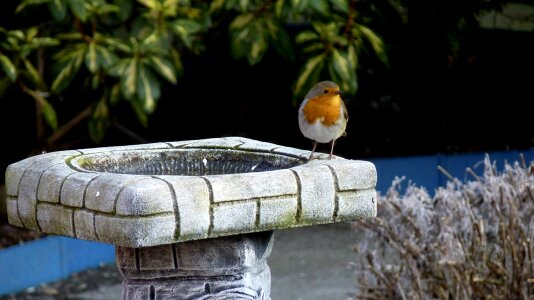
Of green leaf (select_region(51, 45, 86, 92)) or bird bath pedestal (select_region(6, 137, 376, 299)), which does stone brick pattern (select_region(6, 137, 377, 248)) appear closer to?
bird bath pedestal (select_region(6, 137, 376, 299))

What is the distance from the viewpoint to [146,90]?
15.8ft

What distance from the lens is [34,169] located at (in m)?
2.78

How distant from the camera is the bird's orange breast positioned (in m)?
2.99

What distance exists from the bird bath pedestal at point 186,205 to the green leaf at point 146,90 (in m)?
1.71

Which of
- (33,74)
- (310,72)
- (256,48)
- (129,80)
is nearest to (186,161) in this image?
(129,80)

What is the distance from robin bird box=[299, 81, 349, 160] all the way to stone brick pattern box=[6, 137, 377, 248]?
155 mm

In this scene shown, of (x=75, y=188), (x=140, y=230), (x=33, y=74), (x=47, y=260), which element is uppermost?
(x=33, y=74)

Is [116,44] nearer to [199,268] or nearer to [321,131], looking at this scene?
[321,131]

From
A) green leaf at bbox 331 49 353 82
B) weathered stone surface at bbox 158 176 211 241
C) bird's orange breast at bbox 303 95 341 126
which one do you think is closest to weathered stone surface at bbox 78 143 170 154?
bird's orange breast at bbox 303 95 341 126

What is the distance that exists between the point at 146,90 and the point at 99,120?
2.49 ft

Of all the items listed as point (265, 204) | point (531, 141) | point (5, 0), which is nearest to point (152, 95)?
point (5, 0)

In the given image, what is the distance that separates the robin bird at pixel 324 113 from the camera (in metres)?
2.99

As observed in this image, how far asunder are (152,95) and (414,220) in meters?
1.82

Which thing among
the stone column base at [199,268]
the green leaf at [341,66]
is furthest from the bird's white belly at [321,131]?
the green leaf at [341,66]
